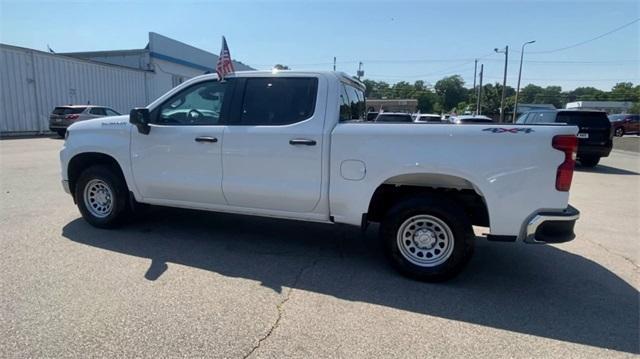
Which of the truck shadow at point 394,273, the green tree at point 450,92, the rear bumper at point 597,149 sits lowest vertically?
the truck shadow at point 394,273

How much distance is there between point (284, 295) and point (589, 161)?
14.3 metres

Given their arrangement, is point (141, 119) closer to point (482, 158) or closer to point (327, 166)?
point (327, 166)

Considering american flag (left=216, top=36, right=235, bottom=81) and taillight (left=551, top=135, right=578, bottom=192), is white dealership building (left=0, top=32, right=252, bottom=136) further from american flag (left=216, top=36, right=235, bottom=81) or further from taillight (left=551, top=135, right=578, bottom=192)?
taillight (left=551, top=135, right=578, bottom=192)

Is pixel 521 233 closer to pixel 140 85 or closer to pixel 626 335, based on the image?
pixel 626 335

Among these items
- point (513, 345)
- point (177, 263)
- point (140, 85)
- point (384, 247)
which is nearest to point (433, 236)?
point (384, 247)

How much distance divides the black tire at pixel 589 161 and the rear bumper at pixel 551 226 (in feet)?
40.1

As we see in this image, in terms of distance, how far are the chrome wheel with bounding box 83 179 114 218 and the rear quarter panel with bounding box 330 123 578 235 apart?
11.0 feet

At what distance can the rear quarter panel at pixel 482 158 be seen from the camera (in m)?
3.61

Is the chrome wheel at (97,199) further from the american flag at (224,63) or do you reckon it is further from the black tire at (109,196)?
the american flag at (224,63)

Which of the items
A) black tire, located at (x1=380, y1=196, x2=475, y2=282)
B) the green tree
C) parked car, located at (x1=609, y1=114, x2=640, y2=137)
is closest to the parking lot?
black tire, located at (x1=380, y1=196, x2=475, y2=282)

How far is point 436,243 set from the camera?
4.11 m

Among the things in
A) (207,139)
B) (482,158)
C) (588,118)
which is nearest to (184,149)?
(207,139)

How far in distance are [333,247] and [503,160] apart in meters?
2.26

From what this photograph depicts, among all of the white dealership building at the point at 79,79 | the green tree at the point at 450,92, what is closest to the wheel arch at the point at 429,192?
the white dealership building at the point at 79,79
